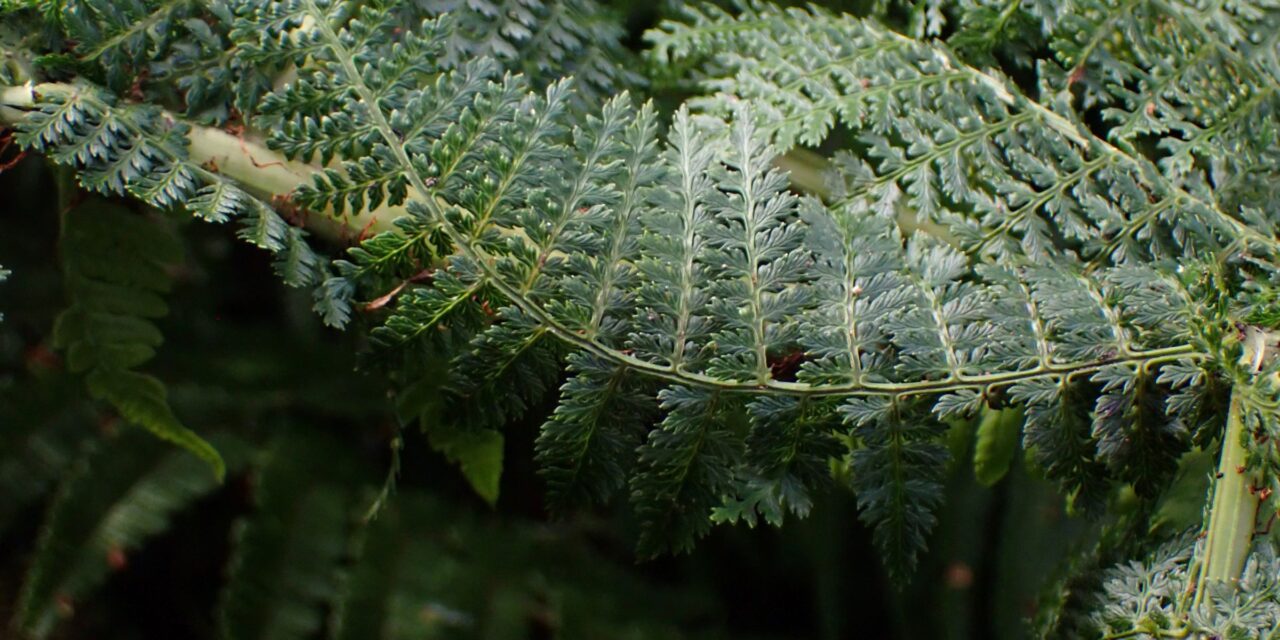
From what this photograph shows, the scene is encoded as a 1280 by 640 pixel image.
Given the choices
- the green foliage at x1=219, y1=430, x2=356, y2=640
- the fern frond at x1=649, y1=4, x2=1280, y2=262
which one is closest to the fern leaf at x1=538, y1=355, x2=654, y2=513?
the fern frond at x1=649, y1=4, x2=1280, y2=262

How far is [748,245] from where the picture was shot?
0.69 m

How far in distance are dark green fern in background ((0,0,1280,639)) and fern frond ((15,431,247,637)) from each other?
84cm

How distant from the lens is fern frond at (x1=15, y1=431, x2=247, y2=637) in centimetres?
147

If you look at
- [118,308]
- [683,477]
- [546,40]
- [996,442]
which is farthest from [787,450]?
[118,308]

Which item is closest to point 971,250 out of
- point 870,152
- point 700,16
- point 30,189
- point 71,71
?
point 870,152

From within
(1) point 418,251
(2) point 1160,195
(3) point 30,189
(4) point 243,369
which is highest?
(2) point 1160,195

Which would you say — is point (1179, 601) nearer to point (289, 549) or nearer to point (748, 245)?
point (748, 245)

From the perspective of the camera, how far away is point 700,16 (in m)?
0.98

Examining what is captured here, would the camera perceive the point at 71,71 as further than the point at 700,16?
No

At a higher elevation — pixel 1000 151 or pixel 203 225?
pixel 1000 151

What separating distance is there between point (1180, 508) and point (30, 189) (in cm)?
198

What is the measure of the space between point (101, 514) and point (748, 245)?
1.33 metres

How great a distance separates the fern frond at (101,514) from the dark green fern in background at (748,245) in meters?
0.84

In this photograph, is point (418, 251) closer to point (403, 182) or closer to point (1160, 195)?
point (403, 182)
